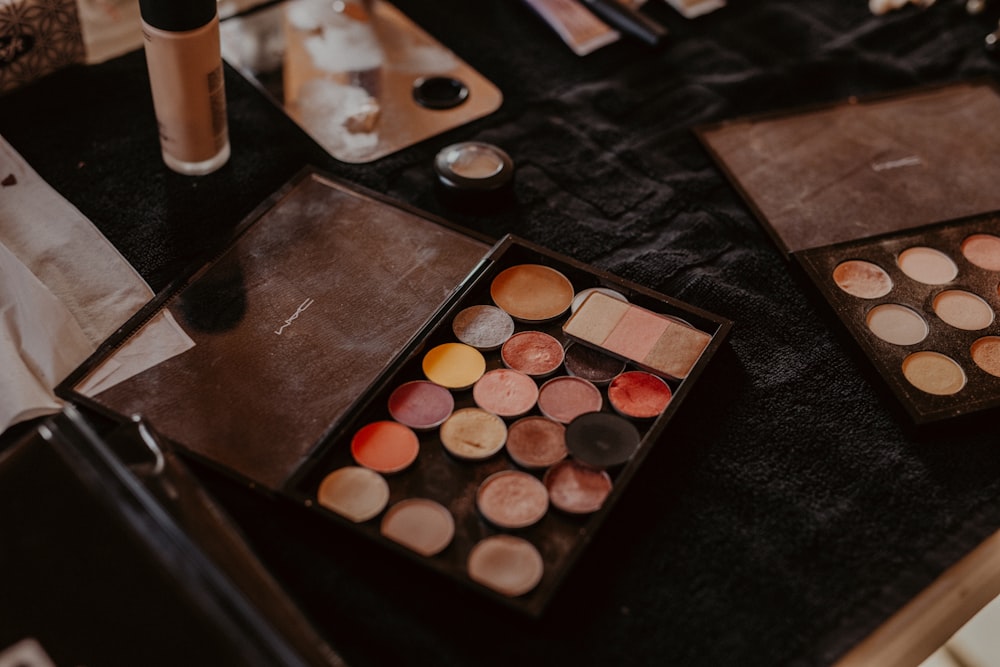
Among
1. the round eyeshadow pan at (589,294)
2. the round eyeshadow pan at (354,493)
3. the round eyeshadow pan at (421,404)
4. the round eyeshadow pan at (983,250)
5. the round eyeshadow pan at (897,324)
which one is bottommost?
the round eyeshadow pan at (354,493)

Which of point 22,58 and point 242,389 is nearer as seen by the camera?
point 242,389

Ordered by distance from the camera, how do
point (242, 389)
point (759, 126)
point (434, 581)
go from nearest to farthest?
point (434, 581), point (242, 389), point (759, 126)

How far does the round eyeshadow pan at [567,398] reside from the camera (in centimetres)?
82

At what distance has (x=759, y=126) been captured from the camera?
3.81ft

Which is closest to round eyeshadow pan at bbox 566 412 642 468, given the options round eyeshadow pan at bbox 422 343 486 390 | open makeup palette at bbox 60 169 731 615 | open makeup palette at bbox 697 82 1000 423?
open makeup palette at bbox 60 169 731 615

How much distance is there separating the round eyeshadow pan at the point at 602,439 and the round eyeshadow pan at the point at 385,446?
5.3 inches

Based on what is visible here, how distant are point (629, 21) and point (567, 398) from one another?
0.64m

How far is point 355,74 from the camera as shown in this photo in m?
1.16

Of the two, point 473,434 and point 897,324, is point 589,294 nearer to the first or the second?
point 473,434

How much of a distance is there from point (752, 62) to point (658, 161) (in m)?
0.26

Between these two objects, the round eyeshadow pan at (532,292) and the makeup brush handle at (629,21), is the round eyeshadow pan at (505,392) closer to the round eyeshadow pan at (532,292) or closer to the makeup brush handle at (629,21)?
the round eyeshadow pan at (532,292)

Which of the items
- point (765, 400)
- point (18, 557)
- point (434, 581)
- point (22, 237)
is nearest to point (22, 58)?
point (22, 237)

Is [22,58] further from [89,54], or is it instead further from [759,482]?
[759,482]

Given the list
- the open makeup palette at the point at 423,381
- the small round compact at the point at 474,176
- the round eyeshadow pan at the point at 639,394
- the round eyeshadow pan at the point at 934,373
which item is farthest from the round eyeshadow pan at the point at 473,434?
the round eyeshadow pan at the point at 934,373
